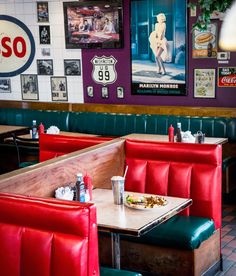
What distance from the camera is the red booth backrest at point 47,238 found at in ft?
A: 10.7

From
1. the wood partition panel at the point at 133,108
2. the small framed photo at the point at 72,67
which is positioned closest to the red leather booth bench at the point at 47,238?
the wood partition panel at the point at 133,108

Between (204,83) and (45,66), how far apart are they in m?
2.94

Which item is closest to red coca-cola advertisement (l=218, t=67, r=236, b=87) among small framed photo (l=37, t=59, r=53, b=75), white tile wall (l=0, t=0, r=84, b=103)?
white tile wall (l=0, t=0, r=84, b=103)

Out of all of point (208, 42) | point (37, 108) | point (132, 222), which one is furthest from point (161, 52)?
point (132, 222)

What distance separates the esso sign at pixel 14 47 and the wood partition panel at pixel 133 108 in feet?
2.05

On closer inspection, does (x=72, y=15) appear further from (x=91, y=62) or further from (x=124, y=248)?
(x=124, y=248)

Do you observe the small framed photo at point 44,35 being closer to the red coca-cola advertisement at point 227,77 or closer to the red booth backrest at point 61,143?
the red coca-cola advertisement at point 227,77

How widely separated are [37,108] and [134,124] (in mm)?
2157

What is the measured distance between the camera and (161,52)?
8.40 metres

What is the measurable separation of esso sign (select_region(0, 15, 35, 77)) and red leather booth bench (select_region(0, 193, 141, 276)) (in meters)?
6.51

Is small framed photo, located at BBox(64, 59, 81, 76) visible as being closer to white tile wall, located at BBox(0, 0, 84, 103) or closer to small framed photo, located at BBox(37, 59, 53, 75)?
white tile wall, located at BBox(0, 0, 84, 103)

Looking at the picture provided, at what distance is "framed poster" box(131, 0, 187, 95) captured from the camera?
8195mm

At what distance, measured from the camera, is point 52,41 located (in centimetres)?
943

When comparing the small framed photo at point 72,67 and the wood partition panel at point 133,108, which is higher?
the small framed photo at point 72,67
